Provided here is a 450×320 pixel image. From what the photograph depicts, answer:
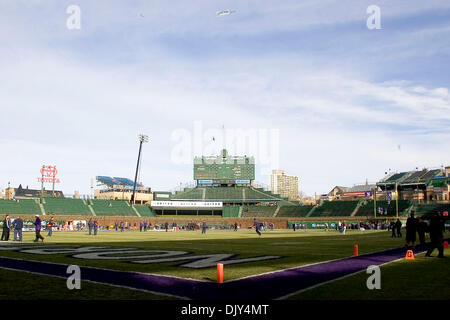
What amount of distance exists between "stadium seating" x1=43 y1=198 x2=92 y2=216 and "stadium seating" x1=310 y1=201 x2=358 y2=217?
48171 mm

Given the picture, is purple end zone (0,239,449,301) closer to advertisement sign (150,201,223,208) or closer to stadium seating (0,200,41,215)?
stadium seating (0,200,41,215)

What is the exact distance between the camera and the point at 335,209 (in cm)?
9156

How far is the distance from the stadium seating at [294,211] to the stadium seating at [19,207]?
51023mm

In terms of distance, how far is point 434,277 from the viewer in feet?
44.7

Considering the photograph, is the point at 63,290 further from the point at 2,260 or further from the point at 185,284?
the point at 2,260

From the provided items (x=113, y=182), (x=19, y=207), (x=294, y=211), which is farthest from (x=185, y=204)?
(x=113, y=182)

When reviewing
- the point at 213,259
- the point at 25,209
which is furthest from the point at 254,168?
the point at 213,259

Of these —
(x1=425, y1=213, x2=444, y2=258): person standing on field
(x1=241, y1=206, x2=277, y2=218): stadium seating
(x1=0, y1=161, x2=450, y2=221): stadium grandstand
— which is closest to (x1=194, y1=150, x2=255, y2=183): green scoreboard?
(x1=0, y1=161, x2=450, y2=221): stadium grandstand

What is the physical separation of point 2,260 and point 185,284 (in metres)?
10.2

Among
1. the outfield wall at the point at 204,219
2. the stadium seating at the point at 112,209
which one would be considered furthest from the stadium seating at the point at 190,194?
the stadium seating at the point at 112,209

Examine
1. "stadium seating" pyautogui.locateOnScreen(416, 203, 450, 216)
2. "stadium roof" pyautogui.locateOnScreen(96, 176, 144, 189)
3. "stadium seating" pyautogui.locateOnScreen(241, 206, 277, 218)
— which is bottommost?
"stadium seating" pyautogui.locateOnScreen(241, 206, 277, 218)

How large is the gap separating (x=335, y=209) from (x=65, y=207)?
185 feet

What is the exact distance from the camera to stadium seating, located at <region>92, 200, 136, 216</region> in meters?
92.9

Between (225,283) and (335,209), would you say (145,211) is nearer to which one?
(335,209)
